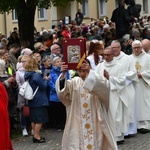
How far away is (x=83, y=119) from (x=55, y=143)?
3.29 metres

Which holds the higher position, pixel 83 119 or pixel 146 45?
pixel 146 45

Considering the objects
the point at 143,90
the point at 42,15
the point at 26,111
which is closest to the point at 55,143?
the point at 26,111

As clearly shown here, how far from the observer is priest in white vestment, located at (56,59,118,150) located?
798cm

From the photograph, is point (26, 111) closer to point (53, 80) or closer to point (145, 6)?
point (53, 80)

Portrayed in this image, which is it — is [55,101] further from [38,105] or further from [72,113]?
[72,113]

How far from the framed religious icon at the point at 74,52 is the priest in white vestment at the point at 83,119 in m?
0.40

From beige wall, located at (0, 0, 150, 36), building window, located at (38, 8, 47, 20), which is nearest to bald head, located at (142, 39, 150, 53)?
beige wall, located at (0, 0, 150, 36)

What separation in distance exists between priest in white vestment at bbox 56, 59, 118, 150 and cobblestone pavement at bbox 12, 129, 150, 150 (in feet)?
8.29

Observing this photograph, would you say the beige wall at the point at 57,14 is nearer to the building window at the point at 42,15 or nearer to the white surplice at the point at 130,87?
the building window at the point at 42,15

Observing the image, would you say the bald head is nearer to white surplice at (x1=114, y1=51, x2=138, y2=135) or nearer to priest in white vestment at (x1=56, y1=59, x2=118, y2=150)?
white surplice at (x1=114, y1=51, x2=138, y2=135)

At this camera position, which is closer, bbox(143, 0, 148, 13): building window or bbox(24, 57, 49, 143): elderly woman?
bbox(24, 57, 49, 143): elderly woman

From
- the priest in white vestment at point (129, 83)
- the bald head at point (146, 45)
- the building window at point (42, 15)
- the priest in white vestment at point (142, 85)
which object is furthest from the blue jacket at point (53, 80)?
the building window at point (42, 15)

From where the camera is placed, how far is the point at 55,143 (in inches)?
444

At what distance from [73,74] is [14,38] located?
28.3 feet
